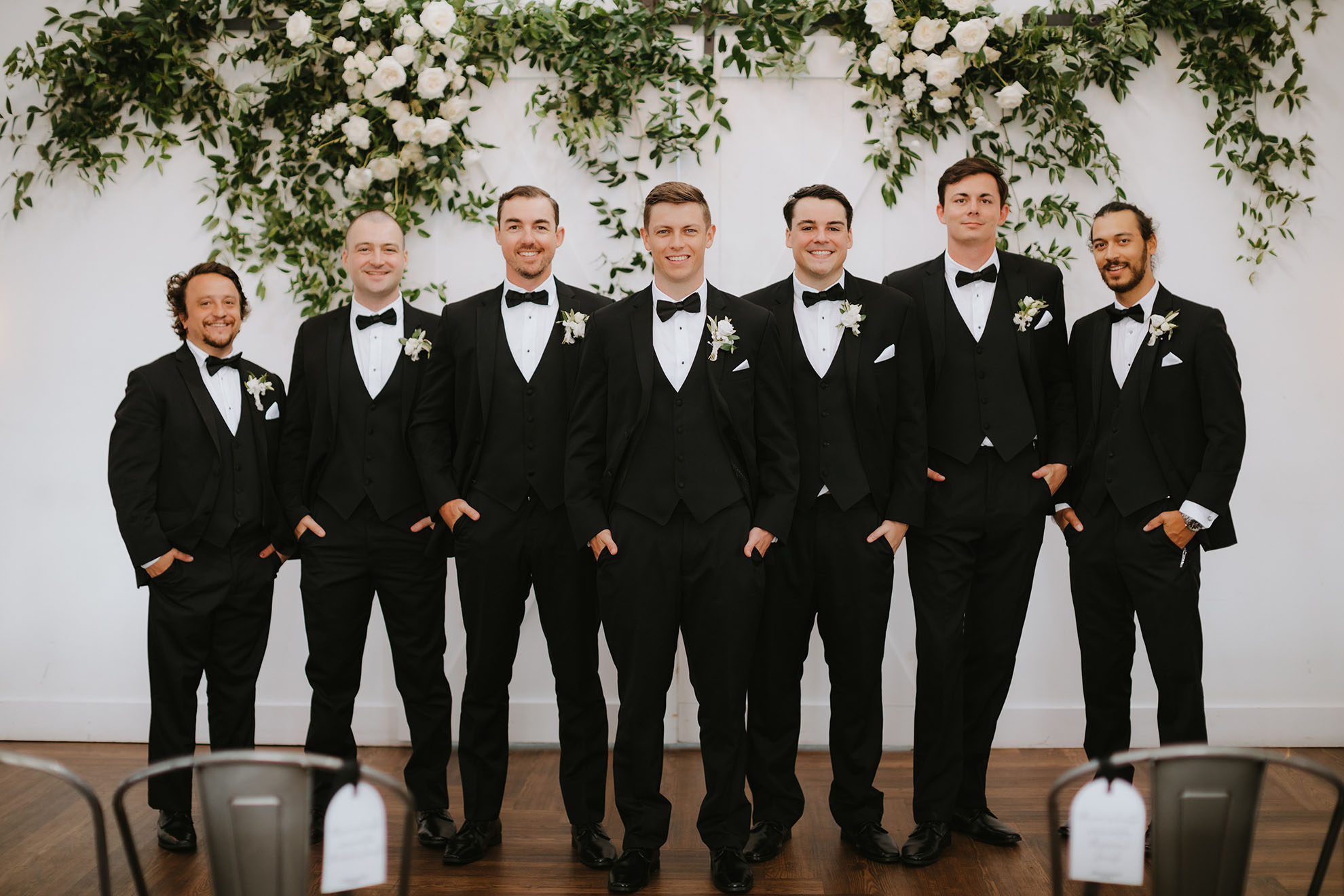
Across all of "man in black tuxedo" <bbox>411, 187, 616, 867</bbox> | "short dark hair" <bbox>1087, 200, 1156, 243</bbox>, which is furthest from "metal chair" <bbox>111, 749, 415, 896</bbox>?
"short dark hair" <bbox>1087, 200, 1156, 243</bbox>

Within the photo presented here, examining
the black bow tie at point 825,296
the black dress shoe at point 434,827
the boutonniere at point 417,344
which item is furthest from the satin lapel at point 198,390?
the black bow tie at point 825,296

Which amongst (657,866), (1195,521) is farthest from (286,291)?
(1195,521)

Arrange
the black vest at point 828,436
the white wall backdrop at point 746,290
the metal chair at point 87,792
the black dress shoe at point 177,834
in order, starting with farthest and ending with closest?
the white wall backdrop at point 746,290 → the black dress shoe at point 177,834 → the black vest at point 828,436 → the metal chair at point 87,792

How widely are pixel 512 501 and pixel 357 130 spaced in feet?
6.00

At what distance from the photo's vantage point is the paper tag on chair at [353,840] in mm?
1544

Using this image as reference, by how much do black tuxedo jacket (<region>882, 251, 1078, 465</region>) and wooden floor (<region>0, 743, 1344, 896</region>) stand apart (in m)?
1.27

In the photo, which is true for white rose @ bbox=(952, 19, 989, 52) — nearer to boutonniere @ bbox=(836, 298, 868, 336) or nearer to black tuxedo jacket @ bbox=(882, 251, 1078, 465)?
black tuxedo jacket @ bbox=(882, 251, 1078, 465)

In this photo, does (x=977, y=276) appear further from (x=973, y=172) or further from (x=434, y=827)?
(x=434, y=827)

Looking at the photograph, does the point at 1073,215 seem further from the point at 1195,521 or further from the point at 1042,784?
the point at 1042,784

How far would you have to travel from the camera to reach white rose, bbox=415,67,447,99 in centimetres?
409

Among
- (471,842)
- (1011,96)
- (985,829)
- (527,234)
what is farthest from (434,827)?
(1011,96)

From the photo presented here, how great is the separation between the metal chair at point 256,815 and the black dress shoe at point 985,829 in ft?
7.23

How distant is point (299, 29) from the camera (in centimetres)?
408

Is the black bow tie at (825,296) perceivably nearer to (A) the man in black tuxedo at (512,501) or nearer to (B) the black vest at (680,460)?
(B) the black vest at (680,460)
